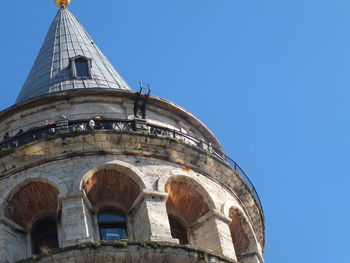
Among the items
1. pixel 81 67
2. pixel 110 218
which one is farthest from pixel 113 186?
pixel 81 67

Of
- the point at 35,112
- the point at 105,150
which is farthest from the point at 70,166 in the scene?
the point at 35,112

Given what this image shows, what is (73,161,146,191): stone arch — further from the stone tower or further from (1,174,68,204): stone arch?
(1,174,68,204): stone arch

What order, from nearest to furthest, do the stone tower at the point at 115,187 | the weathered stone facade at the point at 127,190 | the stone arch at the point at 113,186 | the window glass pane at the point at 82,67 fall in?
the stone tower at the point at 115,187, the weathered stone facade at the point at 127,190, the stone arch at the point at 113,186, the window glass pane at the point at 82,67

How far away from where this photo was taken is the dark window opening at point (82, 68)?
33.1 m

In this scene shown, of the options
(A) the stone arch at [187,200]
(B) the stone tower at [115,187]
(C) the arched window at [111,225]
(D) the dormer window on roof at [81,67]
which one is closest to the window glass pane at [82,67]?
(D) the dormer window on roof at [81,67]

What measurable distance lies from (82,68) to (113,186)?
719cm

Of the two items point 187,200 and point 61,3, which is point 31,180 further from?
point 61,3

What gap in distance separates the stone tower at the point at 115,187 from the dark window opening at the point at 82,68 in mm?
1810

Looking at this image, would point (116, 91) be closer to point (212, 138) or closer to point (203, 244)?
point (212, 138)

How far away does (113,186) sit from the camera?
27.4 metres

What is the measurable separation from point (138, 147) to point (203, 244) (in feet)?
10.5

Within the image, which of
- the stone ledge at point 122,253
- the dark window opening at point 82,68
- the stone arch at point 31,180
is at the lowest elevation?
the stone ledge at point 122,253

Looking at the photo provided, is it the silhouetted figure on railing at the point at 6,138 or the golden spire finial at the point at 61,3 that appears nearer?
the silhouetted figure on railing at the point at 6,138

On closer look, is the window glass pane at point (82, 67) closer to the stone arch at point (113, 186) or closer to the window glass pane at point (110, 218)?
the stone arch at point (113, 186)
